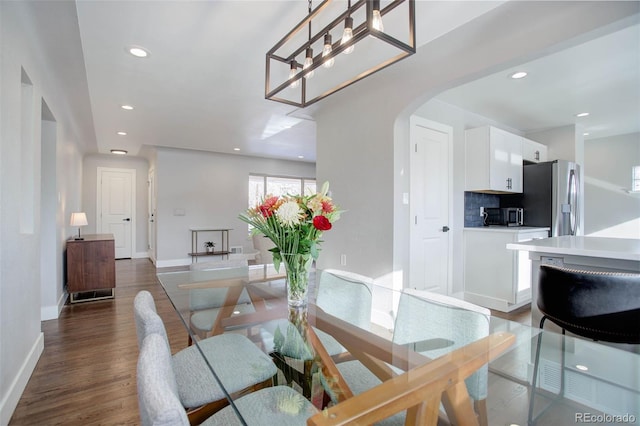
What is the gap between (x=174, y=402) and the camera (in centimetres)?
62

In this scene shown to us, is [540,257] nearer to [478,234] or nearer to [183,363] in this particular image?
[478,234]

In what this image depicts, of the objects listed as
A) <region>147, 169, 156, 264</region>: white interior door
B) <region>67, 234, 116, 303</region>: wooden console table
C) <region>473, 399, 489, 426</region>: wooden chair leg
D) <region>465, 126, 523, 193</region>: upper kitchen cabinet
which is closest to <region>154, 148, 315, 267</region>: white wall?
<region>147, 169, 156, 264</region>: white interior door

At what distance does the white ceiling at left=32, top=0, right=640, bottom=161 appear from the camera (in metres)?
2.01

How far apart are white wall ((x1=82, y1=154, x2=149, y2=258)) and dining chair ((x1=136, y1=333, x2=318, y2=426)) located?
736 centimetres

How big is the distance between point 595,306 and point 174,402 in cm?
186

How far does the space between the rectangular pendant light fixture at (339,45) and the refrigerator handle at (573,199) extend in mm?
3523

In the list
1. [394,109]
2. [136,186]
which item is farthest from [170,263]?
[394,109]

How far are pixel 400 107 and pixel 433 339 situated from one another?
2.06 meters

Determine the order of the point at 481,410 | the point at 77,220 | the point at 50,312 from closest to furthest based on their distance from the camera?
the point at 481,410
the point at 50,312
the point at 77,220

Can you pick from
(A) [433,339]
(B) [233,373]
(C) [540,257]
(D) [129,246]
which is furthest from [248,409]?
(D) [129,246]

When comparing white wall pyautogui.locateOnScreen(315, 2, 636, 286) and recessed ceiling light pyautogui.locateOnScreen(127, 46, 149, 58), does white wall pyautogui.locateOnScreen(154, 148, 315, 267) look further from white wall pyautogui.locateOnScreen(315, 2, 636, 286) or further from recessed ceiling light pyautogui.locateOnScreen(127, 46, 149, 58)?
recessed ceiling light pyautogui.locateOnScreen(127, 46, 149, 58)

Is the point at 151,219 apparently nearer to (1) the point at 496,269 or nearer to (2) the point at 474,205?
(2) the point at 474,205

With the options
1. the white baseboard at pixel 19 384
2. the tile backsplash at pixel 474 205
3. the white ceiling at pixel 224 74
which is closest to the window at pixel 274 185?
the white ceiling at pixel 224 74

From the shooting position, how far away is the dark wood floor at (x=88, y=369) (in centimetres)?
179
